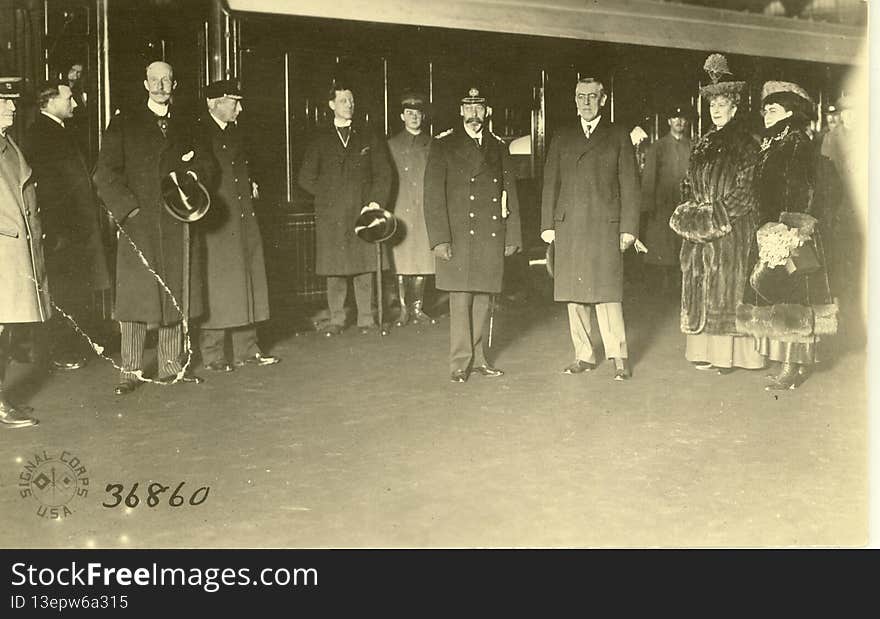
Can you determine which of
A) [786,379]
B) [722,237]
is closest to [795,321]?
[786,379]

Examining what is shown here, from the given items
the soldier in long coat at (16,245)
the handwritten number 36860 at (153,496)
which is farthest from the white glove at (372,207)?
the handwritten number 36860 at (153,496)

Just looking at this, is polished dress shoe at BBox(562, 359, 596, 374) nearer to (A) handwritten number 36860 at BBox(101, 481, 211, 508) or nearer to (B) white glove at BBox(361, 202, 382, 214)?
(B) white glove at BBox(361, 202, 382, 214)

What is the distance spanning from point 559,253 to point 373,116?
3.13 metres

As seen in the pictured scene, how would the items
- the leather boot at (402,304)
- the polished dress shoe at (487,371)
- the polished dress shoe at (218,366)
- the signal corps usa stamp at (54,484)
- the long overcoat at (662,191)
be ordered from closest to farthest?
the signal corps usa stamp at (54,484) → the polished dress shoe at (487,371) → the polished dress shoe at (218,366) → the leather boot at (402,304) → the long overcoat at (662,191)

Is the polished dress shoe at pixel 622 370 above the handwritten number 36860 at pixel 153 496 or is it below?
above

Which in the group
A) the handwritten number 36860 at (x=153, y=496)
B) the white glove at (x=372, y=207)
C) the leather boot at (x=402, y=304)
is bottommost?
the handwritten number 36860 at (x=153, y=496)

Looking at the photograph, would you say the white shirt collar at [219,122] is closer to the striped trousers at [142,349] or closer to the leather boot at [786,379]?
the striped trousers at [142,349]

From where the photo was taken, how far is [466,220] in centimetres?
609

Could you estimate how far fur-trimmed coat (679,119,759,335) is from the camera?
19.9 feet

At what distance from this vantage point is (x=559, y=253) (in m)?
6.25

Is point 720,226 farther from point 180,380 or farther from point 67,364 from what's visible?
point 67,364

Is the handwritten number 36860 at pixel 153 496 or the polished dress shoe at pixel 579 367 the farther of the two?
the polished dress shoe at pixel 579 367

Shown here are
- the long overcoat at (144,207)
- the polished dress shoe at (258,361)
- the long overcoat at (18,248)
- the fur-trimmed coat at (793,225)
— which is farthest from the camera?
the polished dress shoe at (258,361)

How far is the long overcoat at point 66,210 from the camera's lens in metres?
6.30
